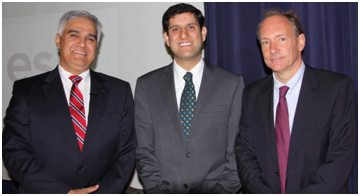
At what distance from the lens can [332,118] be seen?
1798 millimetres

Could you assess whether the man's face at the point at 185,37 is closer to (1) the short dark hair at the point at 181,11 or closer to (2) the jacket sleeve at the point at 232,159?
(1) the short dark hair at the point at 181,11

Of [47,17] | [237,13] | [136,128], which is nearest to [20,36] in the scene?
[47,17]

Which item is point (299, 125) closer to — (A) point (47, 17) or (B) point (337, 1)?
(B) point (337, 1)

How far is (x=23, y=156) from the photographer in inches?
76.5

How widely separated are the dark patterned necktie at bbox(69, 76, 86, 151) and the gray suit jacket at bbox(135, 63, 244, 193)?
14.8 inches

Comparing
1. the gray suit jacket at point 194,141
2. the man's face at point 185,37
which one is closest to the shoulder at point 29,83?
the gray suit jacket at point 194,141

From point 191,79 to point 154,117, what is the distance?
38cm

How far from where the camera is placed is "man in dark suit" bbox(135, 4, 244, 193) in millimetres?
2094

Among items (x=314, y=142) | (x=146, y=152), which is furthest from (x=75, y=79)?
(x=314, y=142)

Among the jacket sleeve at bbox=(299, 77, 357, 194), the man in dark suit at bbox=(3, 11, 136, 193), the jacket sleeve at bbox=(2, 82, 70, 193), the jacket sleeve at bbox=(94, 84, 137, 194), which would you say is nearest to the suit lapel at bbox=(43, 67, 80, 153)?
Result: the man in dark suit at bbox=(3, 11, 136, 193)

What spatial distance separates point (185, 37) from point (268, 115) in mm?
786

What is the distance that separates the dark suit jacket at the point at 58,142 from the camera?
1949 mm

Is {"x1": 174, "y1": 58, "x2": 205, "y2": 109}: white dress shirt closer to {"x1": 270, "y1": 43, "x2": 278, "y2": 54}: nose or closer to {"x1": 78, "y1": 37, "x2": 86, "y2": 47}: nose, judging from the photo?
{"x1": 270, "y1": 43, "x2": 278, "y2": 54}: nose

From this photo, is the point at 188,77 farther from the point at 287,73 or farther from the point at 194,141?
the point at 287,73
